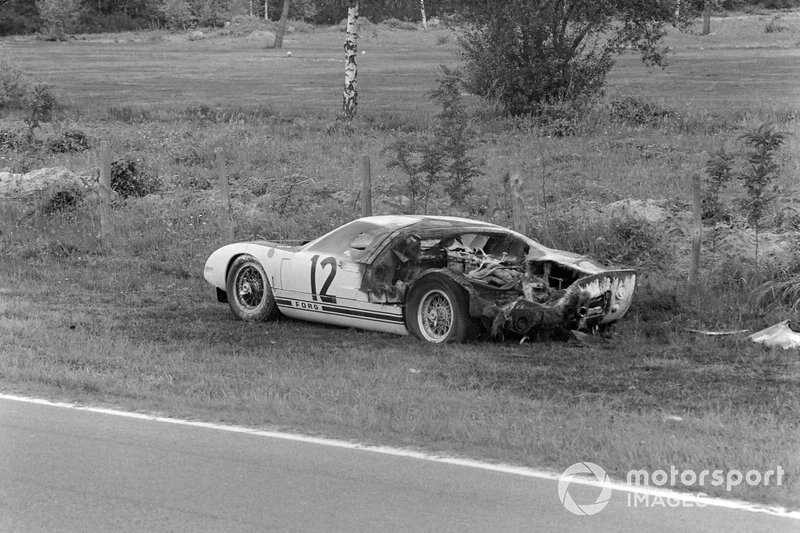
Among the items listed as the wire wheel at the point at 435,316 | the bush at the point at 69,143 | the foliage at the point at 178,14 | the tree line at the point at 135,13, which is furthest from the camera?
the foliage at the point at 178,14

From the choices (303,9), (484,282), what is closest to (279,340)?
(484,282)

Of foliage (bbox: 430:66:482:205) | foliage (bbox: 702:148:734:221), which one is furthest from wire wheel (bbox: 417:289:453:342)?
foliage (bbox: 702:148:734:221)

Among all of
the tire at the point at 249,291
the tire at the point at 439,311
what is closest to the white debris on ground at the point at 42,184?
the tire at the point at 249,291

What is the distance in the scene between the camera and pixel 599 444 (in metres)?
6.91

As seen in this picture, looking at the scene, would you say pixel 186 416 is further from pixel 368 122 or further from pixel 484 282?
pixel 368 122

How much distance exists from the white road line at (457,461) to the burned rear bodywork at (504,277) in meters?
3.47

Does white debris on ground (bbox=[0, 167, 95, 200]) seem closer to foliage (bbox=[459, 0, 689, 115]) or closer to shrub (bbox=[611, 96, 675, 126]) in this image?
foliage (bbox=[459, 0, 689, 115])

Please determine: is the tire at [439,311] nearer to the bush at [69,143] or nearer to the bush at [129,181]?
the bush at [129,181]

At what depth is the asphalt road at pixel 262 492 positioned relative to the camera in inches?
218

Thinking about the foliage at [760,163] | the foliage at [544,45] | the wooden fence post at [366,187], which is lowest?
the wooden fence post at [366,187]

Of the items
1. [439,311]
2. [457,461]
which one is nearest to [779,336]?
[439,311]

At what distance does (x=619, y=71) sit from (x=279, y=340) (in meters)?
34.2

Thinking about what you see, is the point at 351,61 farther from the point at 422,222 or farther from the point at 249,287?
the point at 422,222

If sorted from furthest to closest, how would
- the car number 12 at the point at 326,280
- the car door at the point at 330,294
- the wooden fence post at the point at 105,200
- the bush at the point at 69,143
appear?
the bush at the point at 69,143 → the wooden fence post at the point at 105,200 → the car number 12 at the point at 326,280 → the car door at the point at 330,294
